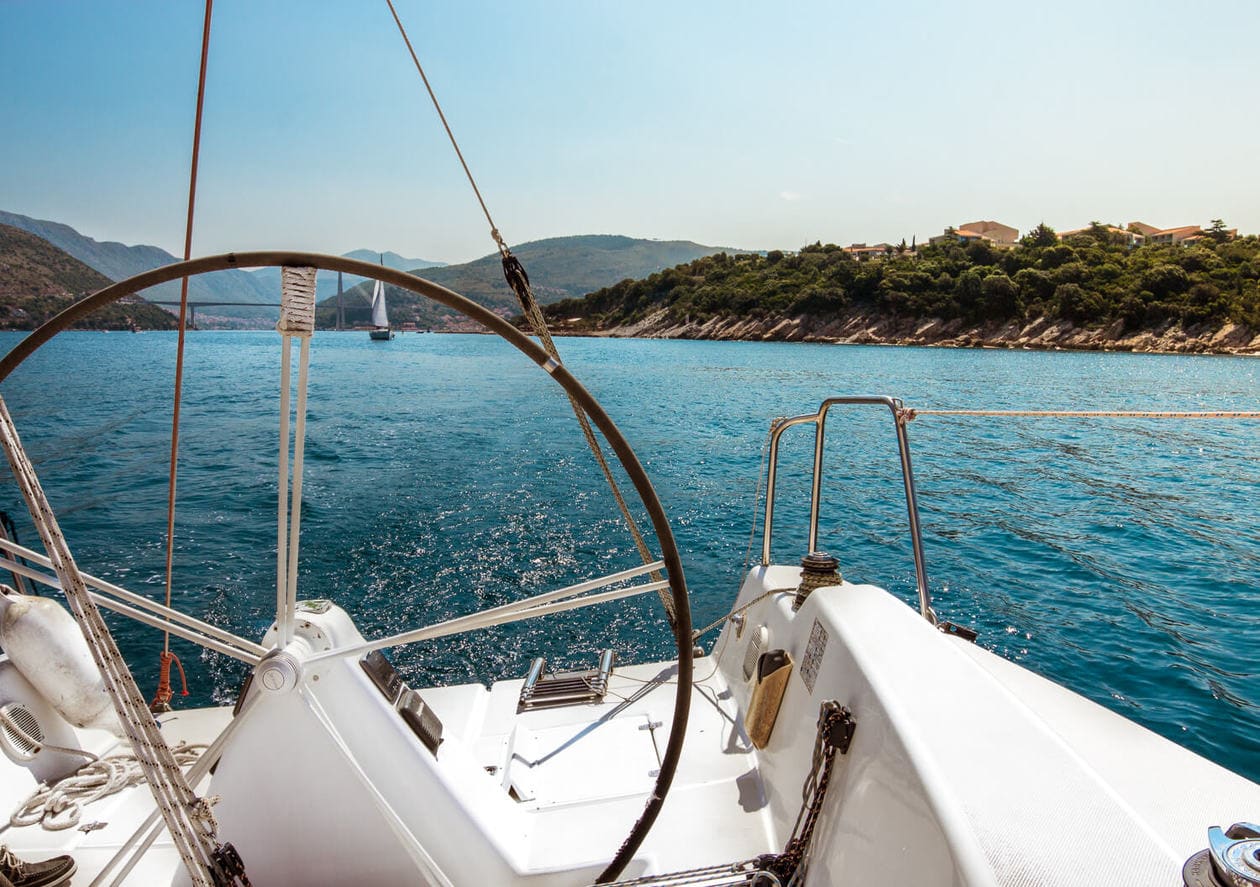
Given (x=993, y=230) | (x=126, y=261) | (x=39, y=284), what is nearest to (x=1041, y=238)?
(x=993, y=230)

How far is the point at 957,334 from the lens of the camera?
55.5 m

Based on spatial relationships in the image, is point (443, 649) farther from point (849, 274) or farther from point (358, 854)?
point (849, 274)

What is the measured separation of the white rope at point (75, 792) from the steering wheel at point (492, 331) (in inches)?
43.9

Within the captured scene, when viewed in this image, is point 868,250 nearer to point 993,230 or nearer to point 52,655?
point 993,230

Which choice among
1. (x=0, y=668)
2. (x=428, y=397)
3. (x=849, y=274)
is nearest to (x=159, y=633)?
(x=0, y=668)

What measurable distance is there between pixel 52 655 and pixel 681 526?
755 cm

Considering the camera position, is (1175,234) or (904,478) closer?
(904,478)

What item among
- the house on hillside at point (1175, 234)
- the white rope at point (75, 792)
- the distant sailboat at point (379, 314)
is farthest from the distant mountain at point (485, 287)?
the house on hillside at point (1175, 234)

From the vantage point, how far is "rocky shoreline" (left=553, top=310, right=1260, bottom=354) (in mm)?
44531

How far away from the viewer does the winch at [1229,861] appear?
79 cm

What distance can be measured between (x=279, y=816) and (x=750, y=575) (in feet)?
6.96

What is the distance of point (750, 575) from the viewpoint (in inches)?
128

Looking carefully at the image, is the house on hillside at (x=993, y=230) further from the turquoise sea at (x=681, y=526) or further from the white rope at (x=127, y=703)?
the white rope at (x=127, y=703)

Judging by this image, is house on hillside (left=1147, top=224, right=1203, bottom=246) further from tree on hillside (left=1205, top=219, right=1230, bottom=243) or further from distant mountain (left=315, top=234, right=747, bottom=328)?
distant mountain (left=315, top=234, right=747, bottom=328)
